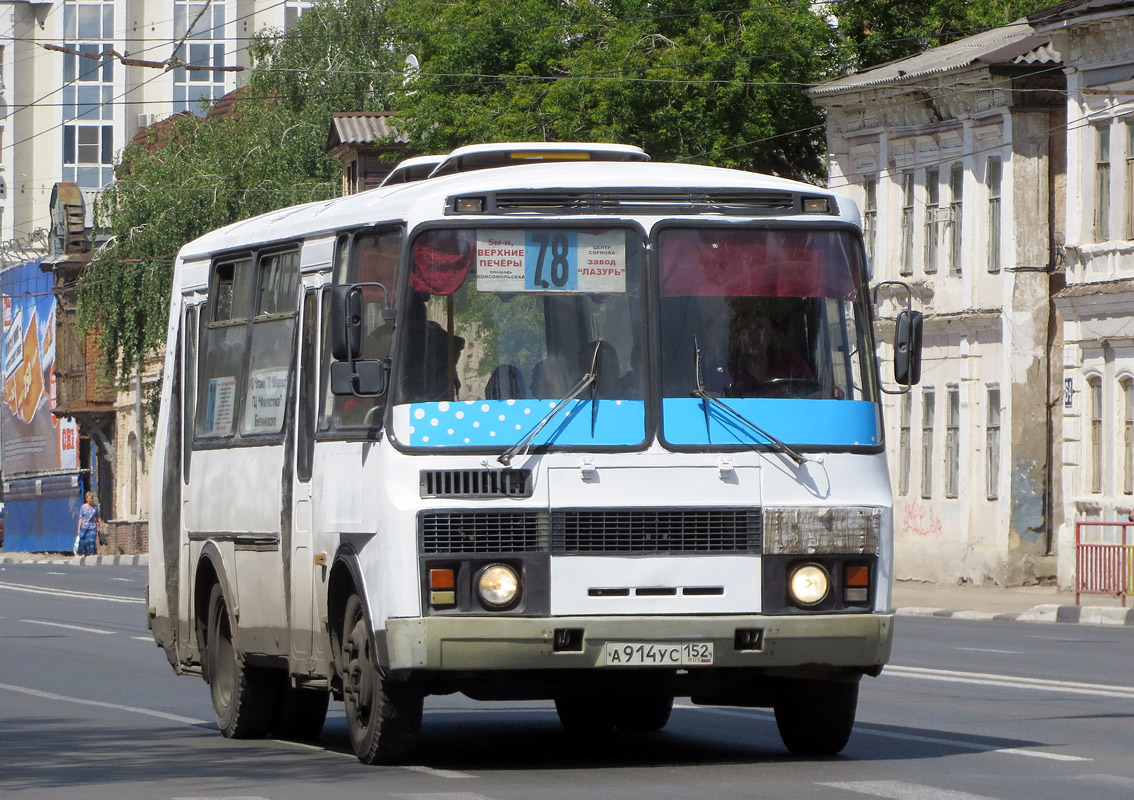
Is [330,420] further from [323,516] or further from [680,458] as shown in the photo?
[680,458]

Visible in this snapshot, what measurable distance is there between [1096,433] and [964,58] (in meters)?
7.23

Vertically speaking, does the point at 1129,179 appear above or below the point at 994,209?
above

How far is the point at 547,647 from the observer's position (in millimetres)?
11203

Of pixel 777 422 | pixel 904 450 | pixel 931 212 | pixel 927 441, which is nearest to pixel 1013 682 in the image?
pixel 777 422

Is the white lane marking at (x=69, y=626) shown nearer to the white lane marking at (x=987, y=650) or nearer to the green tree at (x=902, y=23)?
the white lane marking at (x=987, y=650)

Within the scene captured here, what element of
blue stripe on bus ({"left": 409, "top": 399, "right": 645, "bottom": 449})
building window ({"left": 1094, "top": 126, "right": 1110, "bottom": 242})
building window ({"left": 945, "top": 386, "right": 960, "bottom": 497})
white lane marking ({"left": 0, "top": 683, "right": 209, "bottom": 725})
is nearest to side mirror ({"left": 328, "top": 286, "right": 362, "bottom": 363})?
blue stripe on bus ({"left": 409, "top": 399, "right": 645, "bottom": 449})

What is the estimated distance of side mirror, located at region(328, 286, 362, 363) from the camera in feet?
37.2

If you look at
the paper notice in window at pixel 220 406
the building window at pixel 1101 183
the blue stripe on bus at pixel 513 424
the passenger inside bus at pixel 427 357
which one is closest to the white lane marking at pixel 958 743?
the blue stripe on bus at pixel 513 424

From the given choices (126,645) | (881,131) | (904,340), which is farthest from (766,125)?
(904,340)

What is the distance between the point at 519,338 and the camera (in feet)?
37.7

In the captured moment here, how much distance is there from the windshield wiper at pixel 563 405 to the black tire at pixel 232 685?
10.6 ft

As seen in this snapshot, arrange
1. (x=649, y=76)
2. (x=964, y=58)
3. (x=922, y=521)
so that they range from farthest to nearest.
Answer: (x=649, y=76), (x=922, y=521), (x=964, y=58)

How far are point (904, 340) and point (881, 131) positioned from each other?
33750 mm

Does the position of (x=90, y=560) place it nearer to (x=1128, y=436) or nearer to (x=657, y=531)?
(x=1128, y=436)
